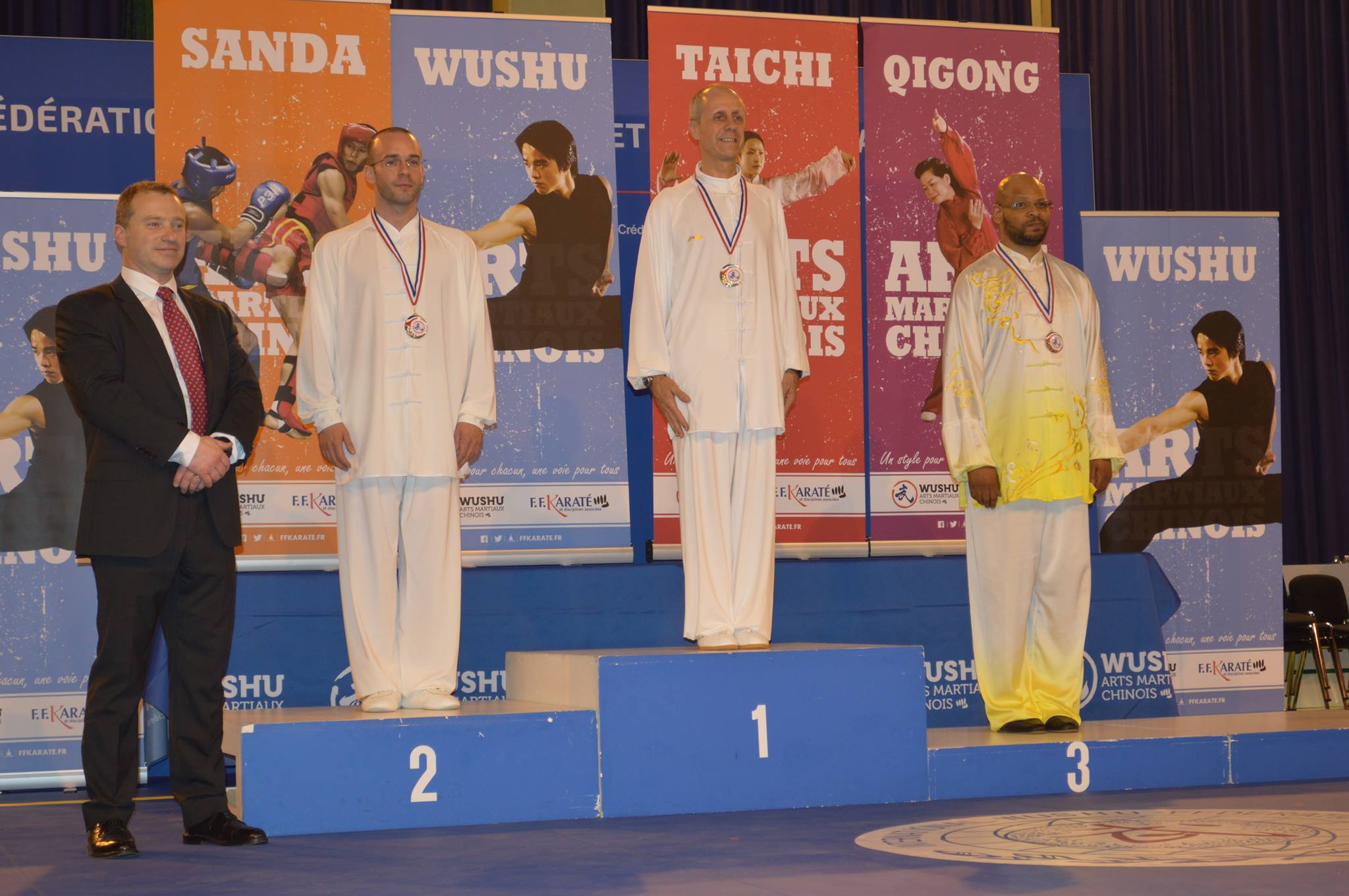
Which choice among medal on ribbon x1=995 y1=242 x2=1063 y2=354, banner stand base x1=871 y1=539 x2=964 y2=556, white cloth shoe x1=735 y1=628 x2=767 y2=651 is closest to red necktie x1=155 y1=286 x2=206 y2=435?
white cloth shoe x1=735 y1=628 x2=767 y2=651

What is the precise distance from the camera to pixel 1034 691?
198 inches

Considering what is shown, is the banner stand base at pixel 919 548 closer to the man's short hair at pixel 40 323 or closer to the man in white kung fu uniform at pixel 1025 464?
the man in white kung fu uniform at pixel 1025 464

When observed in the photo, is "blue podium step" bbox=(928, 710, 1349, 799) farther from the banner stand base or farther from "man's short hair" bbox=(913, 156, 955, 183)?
"man's short hair" bbox=(913, 156, 955, 183)

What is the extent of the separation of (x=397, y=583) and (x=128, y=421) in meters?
1.04

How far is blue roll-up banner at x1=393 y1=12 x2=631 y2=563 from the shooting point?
19.1 ft

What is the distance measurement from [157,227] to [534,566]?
2265mm

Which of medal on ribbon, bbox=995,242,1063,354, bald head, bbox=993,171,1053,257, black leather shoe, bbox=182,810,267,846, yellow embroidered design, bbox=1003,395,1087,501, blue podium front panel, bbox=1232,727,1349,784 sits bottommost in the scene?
blue podium front panel, bbox=1232,727,1349,784

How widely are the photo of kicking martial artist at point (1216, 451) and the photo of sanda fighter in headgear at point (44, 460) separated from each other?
4458 mm

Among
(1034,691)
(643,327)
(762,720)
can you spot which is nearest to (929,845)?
(762,720)

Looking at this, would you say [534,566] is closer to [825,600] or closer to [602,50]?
[825,600]

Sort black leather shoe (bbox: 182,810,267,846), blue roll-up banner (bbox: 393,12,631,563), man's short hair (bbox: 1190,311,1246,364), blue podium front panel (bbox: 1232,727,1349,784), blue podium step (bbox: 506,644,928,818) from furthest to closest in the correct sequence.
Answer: man's short hair (bbox: 1190,311,1246,364)
blue roll-up banner (bbox: 393,12,631,563)
blue podium front panel (bbox: 1232,727,1349,784)
blue podium step (bbox: 506,644,928,818)
black leather shoe (bbox: 182,810,267,846)

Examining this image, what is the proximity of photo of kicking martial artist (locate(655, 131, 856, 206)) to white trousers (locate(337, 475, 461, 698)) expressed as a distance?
2.23m

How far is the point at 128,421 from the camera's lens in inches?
146

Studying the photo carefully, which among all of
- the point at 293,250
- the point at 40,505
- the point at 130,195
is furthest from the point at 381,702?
the point at 293,250
